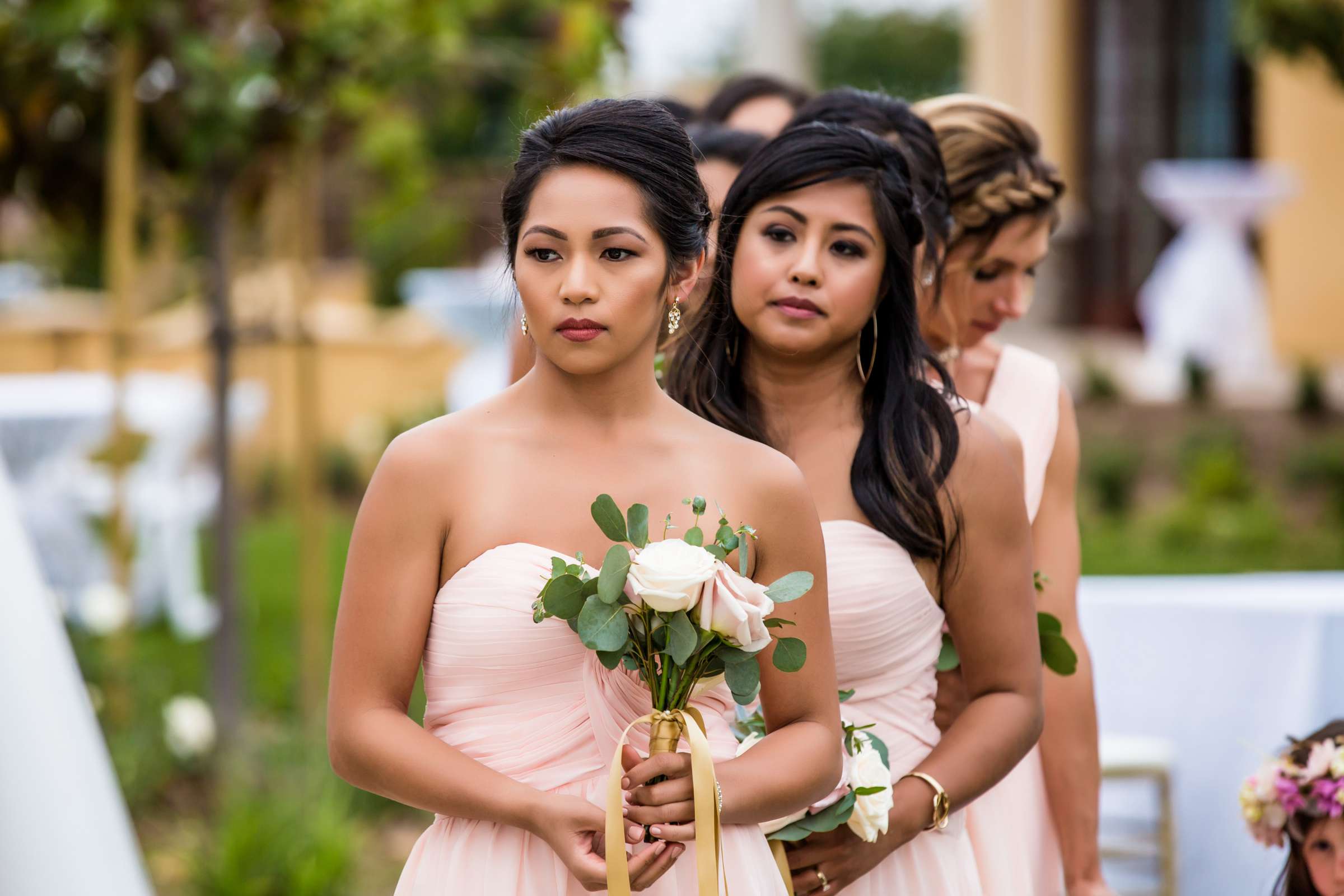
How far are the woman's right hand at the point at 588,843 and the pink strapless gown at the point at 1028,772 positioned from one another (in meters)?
1.10

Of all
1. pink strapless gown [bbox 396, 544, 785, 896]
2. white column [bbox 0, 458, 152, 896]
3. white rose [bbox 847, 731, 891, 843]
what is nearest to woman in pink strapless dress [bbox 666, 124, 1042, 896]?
white rose [bbox 847, 731, 891, 843]

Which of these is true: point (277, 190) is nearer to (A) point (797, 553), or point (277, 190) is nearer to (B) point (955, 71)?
(A) point (797, 553)

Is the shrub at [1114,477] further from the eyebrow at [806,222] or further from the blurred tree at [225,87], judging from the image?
the eyebrow at [806,222]

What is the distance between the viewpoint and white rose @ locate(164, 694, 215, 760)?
5.96 meters

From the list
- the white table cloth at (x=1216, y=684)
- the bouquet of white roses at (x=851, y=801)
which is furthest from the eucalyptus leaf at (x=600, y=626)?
the white table cloth at (x=1216, y=684)

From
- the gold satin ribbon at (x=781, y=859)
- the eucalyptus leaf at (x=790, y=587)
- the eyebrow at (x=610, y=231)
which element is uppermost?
the eyebrow at (x=610, y=231)

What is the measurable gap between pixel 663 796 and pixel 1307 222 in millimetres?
12840

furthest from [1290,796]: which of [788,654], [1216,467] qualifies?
[1216,467]

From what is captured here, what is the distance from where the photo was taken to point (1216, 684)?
449cm

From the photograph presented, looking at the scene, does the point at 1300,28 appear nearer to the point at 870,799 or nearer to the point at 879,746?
the point at 879,746

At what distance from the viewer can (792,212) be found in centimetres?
246

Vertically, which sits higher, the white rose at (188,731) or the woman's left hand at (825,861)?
the woman's left hand at (825,861)

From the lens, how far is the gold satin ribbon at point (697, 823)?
1857 millimetres

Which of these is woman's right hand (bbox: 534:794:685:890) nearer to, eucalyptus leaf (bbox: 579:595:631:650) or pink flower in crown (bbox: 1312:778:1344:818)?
eucalyptus leaf (bbox: 579:595:631:650)
